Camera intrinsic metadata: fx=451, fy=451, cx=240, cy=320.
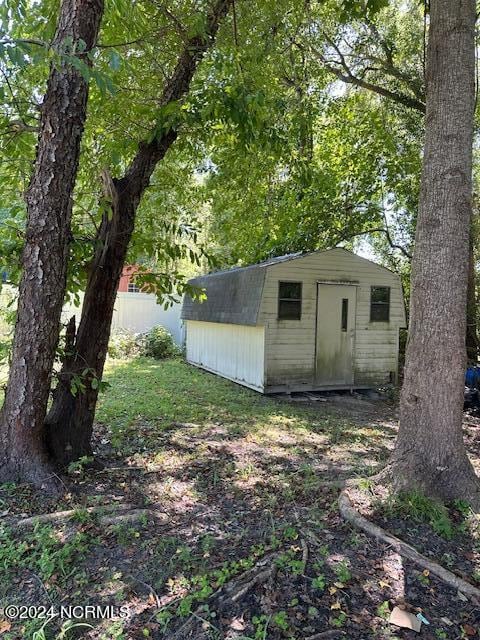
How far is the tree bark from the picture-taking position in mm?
3262

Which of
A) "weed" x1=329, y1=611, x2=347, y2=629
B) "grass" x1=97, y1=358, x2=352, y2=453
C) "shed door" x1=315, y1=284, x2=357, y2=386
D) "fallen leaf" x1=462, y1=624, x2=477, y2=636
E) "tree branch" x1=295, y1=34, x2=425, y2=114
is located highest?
"tree branch" x1=295, y1=34, x2=425, y2=114

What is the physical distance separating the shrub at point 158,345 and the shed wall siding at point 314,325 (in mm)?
5823

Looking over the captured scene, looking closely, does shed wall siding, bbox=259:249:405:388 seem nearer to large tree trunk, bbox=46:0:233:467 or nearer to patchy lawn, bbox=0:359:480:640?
patchy lawn, bbox=0:359:480:640

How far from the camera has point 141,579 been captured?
7.85 ft

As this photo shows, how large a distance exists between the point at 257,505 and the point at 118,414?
11.1 feet

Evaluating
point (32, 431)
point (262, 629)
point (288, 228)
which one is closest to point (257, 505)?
point (262, 629)

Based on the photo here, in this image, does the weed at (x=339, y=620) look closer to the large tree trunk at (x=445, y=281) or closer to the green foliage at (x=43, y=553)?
the large tree trunk at (x=445, y=281)

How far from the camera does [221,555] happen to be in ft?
8.53

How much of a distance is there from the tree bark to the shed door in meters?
6.33

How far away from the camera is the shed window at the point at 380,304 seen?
9.47 metres

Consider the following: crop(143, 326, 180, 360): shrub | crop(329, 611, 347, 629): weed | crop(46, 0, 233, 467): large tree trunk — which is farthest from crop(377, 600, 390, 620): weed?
crop(143, 326, 180, 360): shrub

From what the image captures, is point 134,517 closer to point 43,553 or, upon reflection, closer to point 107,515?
point 107,515

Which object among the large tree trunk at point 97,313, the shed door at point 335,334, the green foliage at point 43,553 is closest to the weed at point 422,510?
the green foliage at point 43,553

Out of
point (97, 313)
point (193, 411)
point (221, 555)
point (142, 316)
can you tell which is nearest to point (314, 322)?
point (193, 411)
